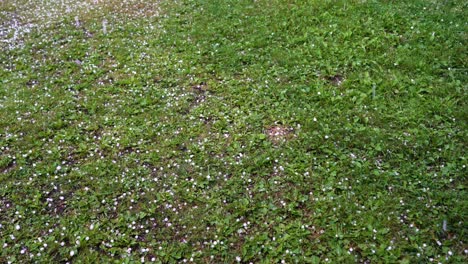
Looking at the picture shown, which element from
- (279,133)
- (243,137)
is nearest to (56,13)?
(243,137)

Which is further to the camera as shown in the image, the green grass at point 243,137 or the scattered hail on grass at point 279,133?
the scattered hail on grass at point 279,133

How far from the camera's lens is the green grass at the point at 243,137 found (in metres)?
3.29

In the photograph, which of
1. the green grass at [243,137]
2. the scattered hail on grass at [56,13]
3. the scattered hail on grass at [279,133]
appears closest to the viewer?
the green grass at [243,137]

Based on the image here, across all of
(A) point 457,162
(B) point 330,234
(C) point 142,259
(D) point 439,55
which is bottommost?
(C) point 142,259

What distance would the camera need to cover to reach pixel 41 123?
15.3ft

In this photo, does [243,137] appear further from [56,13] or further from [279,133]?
[56,13]

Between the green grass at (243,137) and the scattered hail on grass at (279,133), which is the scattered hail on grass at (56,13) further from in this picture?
the scattered hail on grass at (279,133)

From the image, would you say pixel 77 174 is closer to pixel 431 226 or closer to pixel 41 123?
pixel 41 123

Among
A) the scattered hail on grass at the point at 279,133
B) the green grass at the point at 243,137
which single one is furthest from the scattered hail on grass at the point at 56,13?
the scattered hail on grass at the point at 279,133

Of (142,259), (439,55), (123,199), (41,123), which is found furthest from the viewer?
(439,55)

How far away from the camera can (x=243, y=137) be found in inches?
171

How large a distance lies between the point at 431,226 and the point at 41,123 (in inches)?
170

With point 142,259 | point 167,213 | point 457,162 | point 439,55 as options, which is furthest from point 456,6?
point 142,259

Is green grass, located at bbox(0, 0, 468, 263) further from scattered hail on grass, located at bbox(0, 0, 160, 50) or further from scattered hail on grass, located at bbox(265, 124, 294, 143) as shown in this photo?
scattered hail on grass, located at bbox(0, 0, 160, 50)
